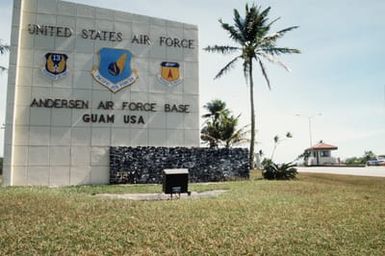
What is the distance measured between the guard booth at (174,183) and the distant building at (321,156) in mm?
43198

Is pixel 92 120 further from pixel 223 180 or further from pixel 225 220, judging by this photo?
pixel 225 220

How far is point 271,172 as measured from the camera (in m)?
20.0

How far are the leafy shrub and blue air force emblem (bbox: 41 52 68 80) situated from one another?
A: 12.4m

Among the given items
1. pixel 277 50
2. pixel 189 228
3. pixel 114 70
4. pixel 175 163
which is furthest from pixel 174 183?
pixel 277 50

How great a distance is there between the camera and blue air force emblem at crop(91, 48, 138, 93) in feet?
54.8

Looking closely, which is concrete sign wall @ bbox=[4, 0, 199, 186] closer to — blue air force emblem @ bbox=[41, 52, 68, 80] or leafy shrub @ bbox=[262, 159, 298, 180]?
blue air force emblem @ bbox=[41, 52, 68, 80]

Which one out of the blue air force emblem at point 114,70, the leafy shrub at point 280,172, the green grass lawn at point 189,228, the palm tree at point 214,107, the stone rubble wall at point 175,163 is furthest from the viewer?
the palm tree at point 214,107

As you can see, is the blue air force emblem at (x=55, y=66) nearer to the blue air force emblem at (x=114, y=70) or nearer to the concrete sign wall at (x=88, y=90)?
the concrete sign wall at (x=88, y=90)

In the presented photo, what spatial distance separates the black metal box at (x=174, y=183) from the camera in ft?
36.9

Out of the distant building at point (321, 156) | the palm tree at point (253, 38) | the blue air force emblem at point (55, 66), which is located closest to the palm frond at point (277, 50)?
the palm tree at point (253, 38)

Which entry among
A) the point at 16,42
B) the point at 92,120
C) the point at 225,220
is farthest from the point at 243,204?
the point at 16,42

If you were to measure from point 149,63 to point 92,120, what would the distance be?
13.8 ft

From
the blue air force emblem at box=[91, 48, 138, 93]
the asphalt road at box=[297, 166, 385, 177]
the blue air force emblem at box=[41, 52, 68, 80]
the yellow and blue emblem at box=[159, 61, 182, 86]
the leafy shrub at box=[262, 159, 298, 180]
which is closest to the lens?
the blue air force emblem at box=[41, 52, 68, 80]

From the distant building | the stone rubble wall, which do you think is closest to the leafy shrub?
the stone rubble wall
